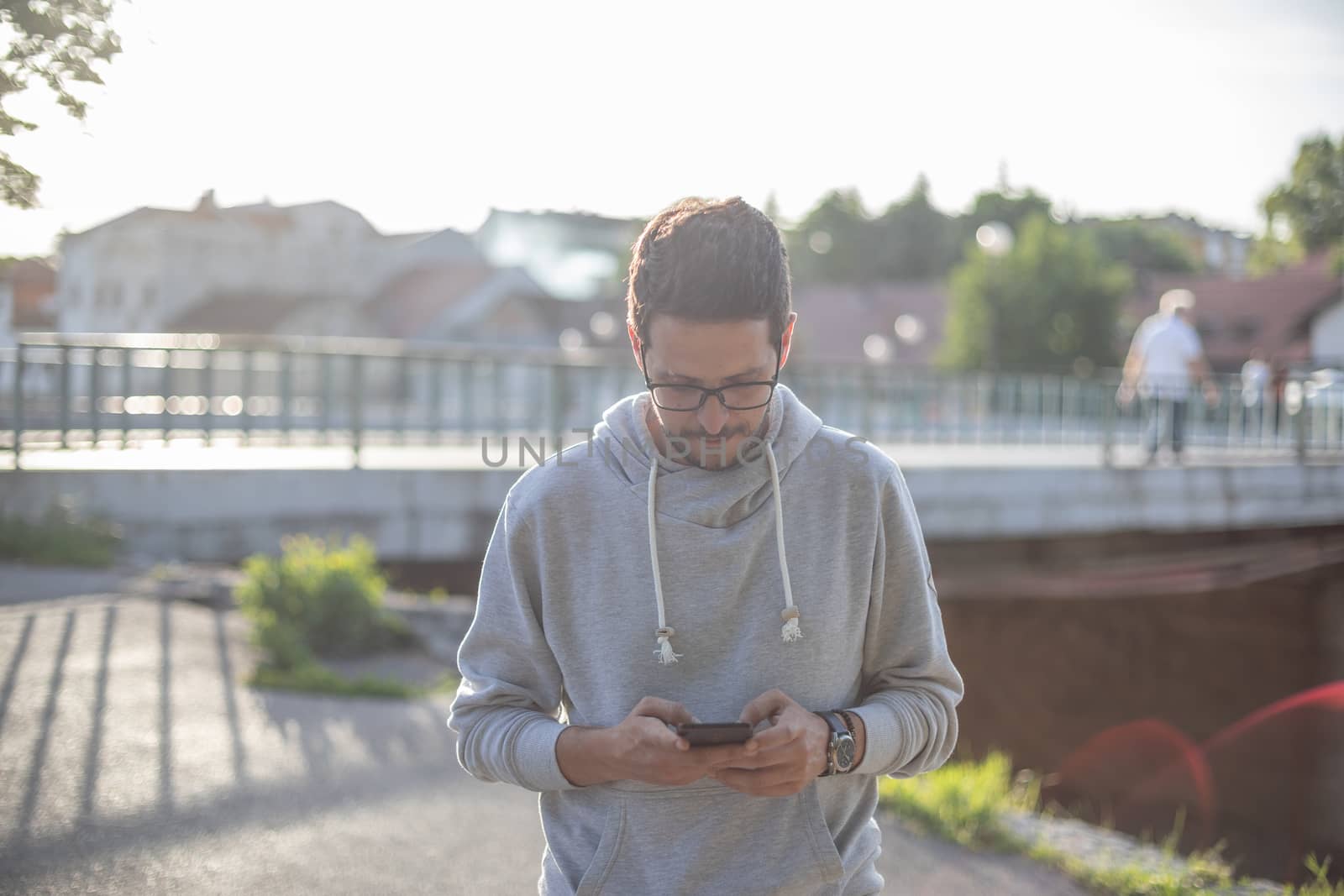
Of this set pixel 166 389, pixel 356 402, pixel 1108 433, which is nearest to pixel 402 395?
pixel 356 402

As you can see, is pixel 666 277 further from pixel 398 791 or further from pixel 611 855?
pixel 398 791

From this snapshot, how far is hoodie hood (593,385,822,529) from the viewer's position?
1885 mm

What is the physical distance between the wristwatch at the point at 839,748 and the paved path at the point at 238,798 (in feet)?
7.56

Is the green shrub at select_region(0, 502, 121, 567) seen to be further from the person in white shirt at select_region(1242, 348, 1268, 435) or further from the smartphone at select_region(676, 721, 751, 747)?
the person in white shirt at select_region(1242, 348, 1268, 435)

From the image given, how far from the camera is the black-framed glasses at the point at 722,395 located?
6.04ft

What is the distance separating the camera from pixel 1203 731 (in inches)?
448

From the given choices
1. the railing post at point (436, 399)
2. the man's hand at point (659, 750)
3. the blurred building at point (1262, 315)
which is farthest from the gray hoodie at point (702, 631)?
the blurred building at point (1262, 315)

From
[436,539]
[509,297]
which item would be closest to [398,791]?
[436,539]

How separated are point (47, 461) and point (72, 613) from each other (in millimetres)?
2720

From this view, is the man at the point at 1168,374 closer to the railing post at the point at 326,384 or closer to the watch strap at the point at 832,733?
the railing post at the point at 326,384

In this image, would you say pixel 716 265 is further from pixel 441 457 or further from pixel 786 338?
pixel 441 457

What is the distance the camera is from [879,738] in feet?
6.17

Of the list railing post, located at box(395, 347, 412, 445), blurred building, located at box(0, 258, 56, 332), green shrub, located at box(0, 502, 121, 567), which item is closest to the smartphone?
blurred building, located at box(0, 258, 56, 332)

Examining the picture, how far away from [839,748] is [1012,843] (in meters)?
2.99
